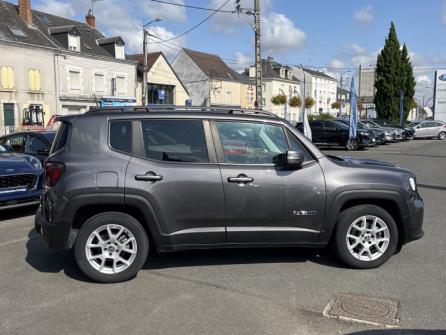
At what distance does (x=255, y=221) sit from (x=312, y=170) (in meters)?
0.80

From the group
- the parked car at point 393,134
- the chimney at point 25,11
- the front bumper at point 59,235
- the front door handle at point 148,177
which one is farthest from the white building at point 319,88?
the front bumper at point 59,235

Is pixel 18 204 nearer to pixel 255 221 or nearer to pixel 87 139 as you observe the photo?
pixel 87 139

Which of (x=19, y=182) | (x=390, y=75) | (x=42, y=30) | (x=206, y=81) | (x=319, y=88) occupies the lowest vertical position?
(x=19, y=182)

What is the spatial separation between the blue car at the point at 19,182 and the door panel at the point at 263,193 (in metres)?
4.42

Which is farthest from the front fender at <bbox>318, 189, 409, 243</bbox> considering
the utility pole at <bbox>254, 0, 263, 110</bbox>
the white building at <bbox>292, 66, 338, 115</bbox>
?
the white building at <bbox>292, 66, 338, 115</bbox>

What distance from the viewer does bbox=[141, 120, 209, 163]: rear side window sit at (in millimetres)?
4809

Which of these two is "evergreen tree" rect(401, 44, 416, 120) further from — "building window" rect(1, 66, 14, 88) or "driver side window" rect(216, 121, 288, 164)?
"driver side window" rect(216, 121, 288, 164)

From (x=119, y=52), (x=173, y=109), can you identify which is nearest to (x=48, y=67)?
(x=119, y=52)

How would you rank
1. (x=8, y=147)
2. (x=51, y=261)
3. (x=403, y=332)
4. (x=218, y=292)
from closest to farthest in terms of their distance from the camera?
(x=403, y=332) → (x=218, y=292) → (x=51, y=261) → (x=8, y=147)

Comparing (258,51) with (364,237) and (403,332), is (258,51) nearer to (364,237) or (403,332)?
(364,237)

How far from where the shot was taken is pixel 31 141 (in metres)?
10.2

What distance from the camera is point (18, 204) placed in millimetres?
7688

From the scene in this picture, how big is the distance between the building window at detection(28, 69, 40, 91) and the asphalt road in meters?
→ 30.1

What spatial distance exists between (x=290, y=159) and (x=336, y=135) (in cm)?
2089
